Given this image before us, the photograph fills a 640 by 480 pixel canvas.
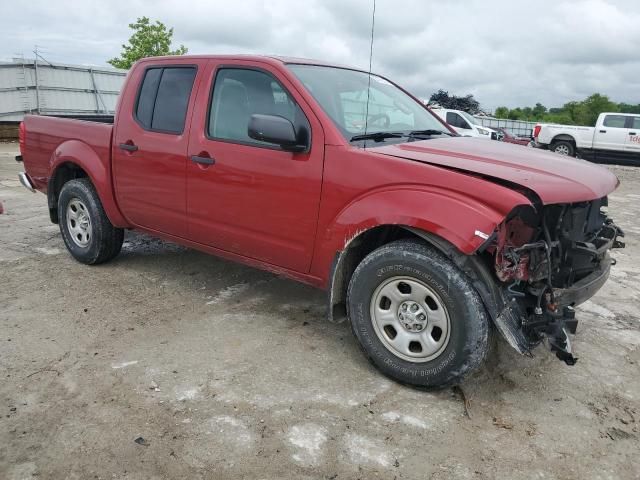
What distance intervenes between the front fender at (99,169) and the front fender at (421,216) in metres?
2.20

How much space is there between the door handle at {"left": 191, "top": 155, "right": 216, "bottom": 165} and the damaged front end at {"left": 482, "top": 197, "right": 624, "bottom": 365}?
76.1 inches

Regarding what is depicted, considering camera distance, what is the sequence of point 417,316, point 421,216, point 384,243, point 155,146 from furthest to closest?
1. point 155,146
2. point 384,243
3. point 417,316
4. point 421,216

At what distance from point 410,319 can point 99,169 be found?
303 centimetres

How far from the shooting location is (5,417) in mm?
2688

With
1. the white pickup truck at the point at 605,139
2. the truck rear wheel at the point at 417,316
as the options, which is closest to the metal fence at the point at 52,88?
the white pickup truck at the point at 605,139

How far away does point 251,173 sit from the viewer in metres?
3.55

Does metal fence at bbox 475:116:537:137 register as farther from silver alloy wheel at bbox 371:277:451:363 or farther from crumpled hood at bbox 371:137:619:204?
silver alloy wheel at bbox 371:277:451:363

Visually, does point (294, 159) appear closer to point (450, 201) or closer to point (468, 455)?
point (450, 201)

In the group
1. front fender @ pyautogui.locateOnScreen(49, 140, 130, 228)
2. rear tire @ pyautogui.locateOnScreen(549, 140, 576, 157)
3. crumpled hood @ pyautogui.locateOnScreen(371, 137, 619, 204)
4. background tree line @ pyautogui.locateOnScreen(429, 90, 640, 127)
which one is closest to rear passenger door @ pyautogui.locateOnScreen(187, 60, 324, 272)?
crumpled hood @ pyautogui.locateOnScreen(371, 137, 619, 204)

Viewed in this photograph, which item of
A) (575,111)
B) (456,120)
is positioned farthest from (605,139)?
(575,111)

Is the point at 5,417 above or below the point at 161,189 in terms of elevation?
below

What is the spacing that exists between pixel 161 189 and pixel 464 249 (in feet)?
8.10

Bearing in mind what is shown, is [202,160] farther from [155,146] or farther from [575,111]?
[575,111]

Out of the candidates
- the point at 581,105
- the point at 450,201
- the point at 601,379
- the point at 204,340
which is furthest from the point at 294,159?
the point at 581,105
